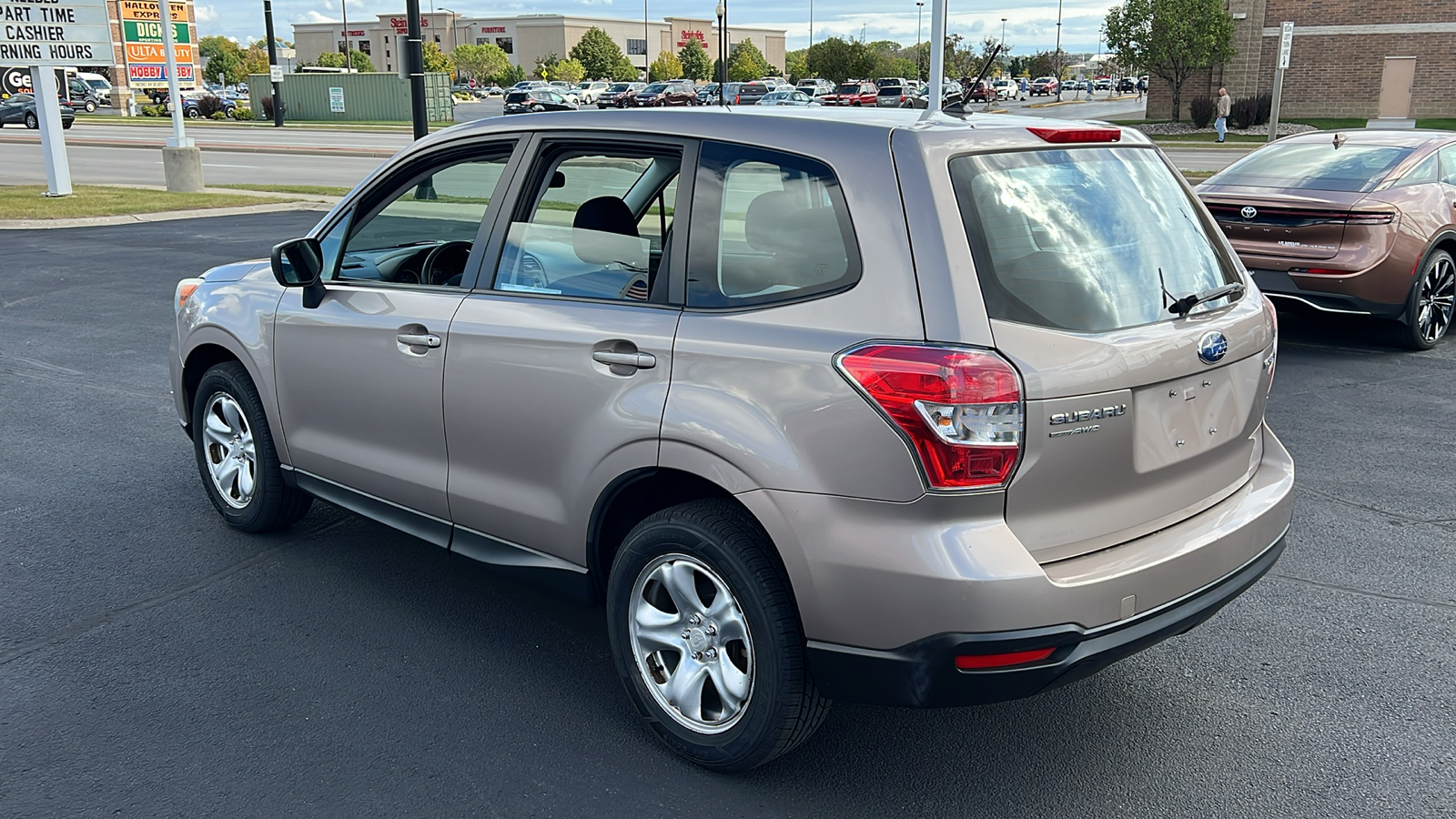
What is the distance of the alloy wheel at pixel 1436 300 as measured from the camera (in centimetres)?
885

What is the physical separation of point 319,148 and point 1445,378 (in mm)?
30865

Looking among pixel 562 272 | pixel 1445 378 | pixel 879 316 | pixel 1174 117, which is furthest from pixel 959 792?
pixel 1174 117

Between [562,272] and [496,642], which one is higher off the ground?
[562,272]

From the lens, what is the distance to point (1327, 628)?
4293 millimetres

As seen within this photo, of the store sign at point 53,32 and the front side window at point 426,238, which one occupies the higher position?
the store sign at point 53,32

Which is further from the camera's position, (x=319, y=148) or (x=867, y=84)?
(x=867, y=84)

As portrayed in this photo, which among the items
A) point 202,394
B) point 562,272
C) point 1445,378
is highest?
point 562,272

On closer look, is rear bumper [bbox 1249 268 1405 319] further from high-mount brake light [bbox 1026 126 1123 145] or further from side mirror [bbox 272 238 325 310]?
side mirror [bbox 272 238 325 310]

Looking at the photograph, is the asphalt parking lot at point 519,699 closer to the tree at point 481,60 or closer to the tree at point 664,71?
the tree at point 664,71

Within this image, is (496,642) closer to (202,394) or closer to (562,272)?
(562,272)

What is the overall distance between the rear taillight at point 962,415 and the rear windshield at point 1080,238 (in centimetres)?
18

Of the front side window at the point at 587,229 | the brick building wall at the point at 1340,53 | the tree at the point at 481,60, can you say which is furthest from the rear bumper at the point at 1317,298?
the tree at the point at 481,60

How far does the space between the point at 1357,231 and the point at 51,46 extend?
2023 centimetres

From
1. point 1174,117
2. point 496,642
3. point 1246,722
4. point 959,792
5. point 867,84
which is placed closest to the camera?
point 959,792
